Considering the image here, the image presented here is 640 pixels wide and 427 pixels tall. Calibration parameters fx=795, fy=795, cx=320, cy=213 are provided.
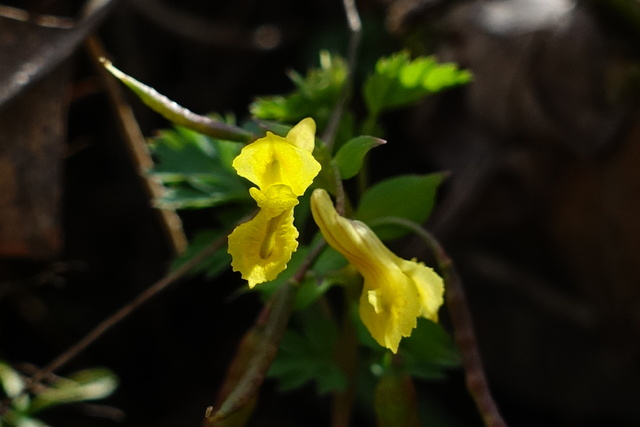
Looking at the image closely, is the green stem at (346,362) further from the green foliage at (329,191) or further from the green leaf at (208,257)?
the green leaf at (208,257)

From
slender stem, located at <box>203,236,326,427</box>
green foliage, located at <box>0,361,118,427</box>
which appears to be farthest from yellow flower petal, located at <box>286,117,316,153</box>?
green foliage, located at <box>0,361,118,427</box>

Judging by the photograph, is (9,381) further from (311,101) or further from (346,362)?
(311,101)

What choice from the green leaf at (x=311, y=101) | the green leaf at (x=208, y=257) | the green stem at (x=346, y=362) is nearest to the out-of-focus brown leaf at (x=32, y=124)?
the green leaf at (x=208, y=257)

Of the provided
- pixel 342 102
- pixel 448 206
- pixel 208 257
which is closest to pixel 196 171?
pixel 208 257

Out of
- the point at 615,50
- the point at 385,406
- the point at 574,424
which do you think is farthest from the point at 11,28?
the point at 574,424

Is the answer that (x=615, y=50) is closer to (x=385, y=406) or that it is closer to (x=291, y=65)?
(x=291, y=65)

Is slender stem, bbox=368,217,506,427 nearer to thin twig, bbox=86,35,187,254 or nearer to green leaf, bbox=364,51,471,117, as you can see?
green leaf, bbox=364,51,471,117
